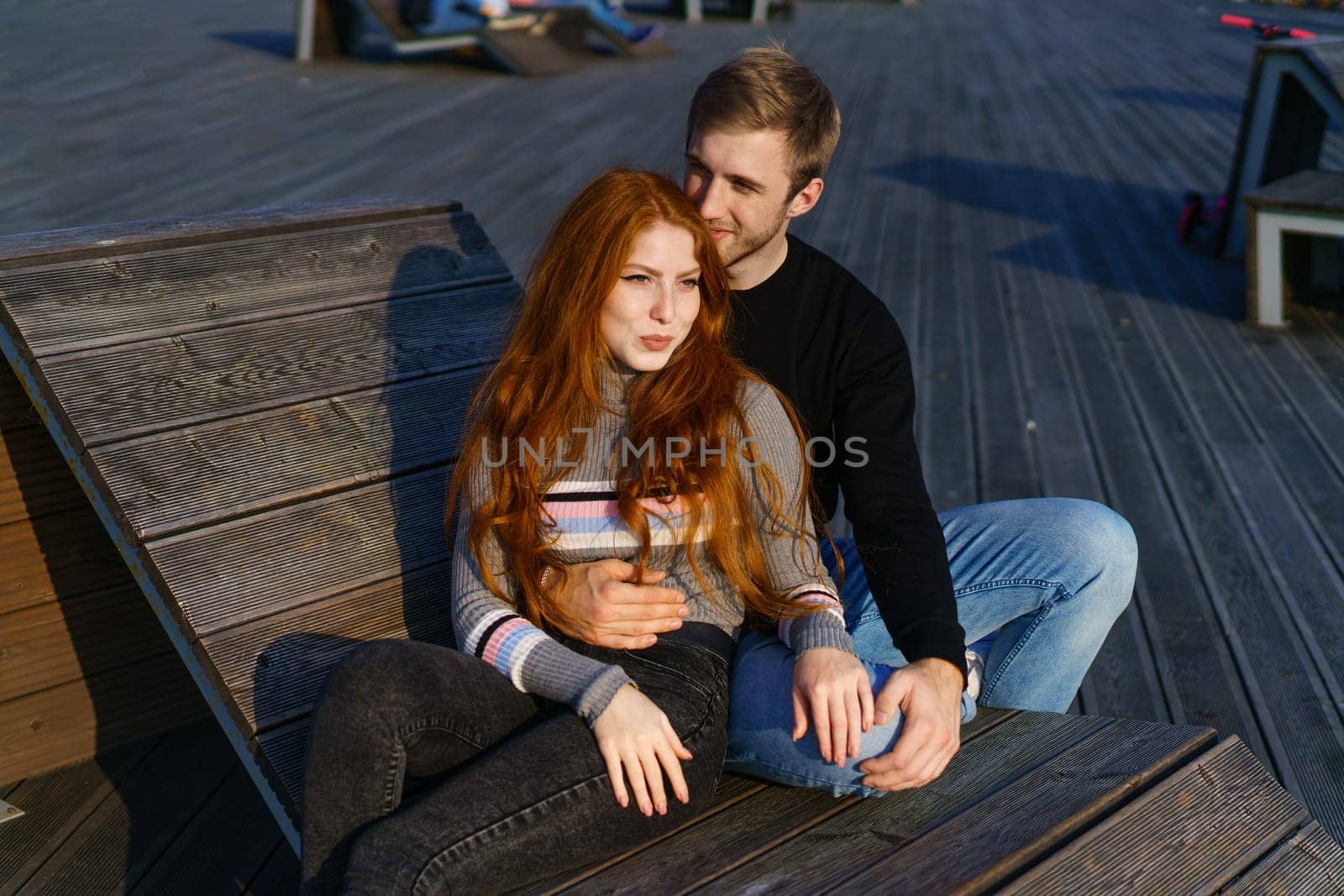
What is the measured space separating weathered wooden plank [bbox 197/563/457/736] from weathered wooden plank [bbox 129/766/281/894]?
569 mm

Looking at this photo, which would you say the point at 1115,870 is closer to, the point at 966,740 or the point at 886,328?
the point at 966,740

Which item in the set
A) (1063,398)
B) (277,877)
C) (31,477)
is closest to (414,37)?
(1063,398)

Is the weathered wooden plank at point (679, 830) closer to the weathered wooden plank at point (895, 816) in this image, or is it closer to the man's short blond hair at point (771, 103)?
the weathered wooden plank at point (895, 816)

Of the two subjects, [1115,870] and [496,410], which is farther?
[496,410]

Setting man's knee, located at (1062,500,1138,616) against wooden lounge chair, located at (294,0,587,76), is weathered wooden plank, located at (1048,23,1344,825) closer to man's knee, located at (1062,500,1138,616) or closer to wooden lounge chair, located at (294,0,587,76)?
man's knee, located at (1062,500,1138,616)

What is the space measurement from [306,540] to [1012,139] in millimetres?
8522

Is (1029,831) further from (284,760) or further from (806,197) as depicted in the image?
(806,197)

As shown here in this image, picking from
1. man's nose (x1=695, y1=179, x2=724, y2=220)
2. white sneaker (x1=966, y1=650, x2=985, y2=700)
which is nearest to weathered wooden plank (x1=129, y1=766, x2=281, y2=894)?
white sneaker (x1=966, y1=650, x2=985, y2=700)

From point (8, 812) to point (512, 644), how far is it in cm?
139

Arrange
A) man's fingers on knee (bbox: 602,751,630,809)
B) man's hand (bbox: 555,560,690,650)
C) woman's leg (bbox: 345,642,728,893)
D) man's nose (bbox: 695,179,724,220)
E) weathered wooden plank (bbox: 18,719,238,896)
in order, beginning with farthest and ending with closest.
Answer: weathered wooden plank (bbox: 18,719,238,896), man's nose (bbox: 695,179,724,220), man's hand (bbox: 555,560,690,650), man's fingers on knee (bbox: 602,751,630,809), woman's leg (bbox: 345,642,728,893)

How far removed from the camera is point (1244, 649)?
300 centimetres

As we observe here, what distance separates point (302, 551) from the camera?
2.12 meters

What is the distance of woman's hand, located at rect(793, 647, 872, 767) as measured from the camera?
5.60 feet

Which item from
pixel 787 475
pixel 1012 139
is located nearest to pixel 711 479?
pixel 787 475
